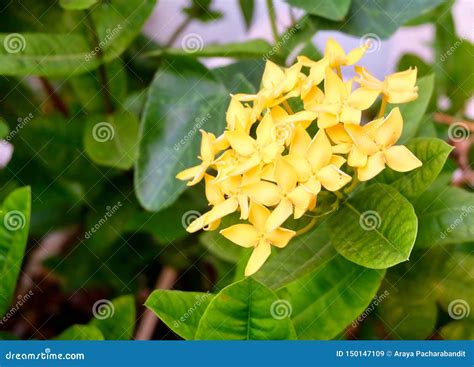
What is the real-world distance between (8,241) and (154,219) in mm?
239

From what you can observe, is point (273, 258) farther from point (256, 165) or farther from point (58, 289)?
point (58, 289)

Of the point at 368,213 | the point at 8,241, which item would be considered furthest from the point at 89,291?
the point at 368,213

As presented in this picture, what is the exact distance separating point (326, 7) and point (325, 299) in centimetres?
37

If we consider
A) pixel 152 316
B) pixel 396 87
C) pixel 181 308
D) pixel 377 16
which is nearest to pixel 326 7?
pixel 377 16

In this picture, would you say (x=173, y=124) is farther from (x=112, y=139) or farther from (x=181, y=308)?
(x=181, y=308)

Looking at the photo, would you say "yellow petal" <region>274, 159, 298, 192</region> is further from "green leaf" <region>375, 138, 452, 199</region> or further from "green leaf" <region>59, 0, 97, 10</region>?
"green leaf" <region>59, 0, 97, 10</region>

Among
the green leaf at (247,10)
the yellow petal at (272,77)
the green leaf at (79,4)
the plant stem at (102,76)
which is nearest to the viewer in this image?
the yellow petal at (272,77)

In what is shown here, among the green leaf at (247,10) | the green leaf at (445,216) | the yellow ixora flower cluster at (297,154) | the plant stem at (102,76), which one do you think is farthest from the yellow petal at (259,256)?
the green leaf at (247,10)

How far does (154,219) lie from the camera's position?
3.39 feet

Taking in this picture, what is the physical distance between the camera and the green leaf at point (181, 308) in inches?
29.7

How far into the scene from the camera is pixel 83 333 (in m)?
0.88

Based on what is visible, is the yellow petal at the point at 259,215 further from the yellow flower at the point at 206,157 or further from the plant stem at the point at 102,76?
the plant stem at the point at 102,76

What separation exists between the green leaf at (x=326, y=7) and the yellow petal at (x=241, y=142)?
269 millimetres

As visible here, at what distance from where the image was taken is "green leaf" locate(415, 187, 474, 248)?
0.79 m
